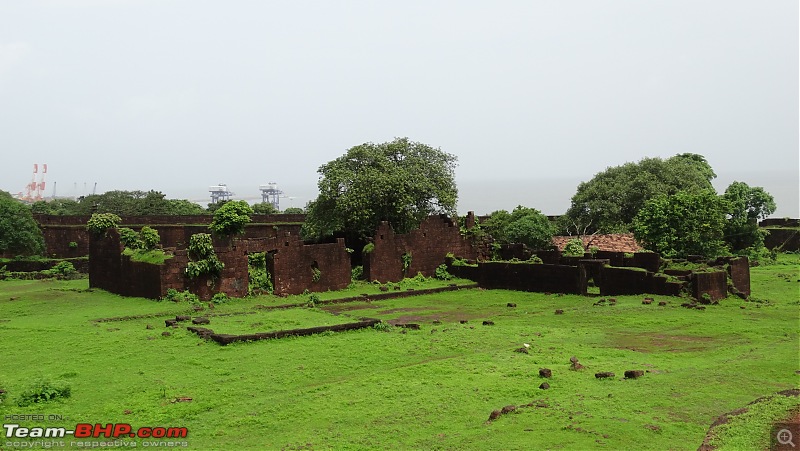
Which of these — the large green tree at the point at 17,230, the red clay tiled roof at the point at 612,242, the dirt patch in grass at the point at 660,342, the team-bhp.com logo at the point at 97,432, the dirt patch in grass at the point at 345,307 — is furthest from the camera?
the large green tree at the point at 17,230

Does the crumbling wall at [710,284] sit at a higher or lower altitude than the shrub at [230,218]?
lower

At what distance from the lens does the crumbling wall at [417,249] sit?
2722 centimetres

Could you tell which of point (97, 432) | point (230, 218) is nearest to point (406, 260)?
point (230, 218)

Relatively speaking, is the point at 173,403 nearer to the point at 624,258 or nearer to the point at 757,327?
the point at 757,327

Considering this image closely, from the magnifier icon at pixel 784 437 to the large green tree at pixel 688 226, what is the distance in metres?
19.2

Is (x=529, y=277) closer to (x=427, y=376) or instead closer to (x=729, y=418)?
(x=427, y=376)

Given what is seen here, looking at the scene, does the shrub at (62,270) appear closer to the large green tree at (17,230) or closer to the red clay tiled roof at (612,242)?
the large green tree at (17,230)

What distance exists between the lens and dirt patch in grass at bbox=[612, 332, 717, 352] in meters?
13.8

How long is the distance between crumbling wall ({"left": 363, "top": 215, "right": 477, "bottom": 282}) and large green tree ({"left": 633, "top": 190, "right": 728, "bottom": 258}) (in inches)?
296

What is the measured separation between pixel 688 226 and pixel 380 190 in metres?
11.4

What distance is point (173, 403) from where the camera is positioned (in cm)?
1020

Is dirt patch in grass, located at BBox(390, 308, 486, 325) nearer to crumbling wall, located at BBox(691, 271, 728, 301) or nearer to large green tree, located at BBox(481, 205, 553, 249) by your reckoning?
crumbling wall, located at BBox(691, 271, 728, 301)

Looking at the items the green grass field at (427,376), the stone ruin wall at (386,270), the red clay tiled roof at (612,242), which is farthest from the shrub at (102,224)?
the red clay tiled roof at (612,242)

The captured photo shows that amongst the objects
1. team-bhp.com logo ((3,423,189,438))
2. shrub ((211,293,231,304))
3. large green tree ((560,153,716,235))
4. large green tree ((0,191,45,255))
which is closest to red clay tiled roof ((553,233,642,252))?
large green tree ((560,153,716,235))
